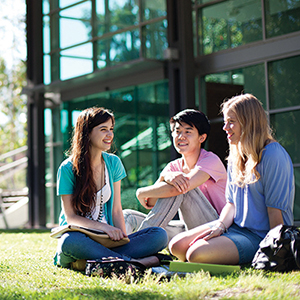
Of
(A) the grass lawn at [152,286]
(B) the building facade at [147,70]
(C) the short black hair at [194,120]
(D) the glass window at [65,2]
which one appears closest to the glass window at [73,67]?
(B) the building facade at [147,70]

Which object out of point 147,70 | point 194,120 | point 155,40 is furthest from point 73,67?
point 194,120

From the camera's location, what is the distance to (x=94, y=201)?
13.8ft

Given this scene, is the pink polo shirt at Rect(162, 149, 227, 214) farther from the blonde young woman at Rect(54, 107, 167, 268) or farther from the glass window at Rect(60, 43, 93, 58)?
the glass window at Rect(60, 43, 93, 58)

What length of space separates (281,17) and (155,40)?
276 centimetres

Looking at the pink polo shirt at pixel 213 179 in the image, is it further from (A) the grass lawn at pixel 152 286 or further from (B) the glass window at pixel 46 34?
(B) the glass window at pixel 46 34

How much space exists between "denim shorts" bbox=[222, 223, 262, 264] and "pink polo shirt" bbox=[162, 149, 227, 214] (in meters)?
0.82

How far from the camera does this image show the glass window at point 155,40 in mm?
9773

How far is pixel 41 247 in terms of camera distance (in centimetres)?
615

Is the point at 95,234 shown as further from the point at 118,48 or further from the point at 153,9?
the point at 118,48

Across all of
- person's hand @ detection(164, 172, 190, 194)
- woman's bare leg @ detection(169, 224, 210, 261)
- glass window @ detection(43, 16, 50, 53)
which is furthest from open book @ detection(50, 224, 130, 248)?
glass window @ detection(43, 16, 50, 53)

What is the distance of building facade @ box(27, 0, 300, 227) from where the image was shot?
8202 mm

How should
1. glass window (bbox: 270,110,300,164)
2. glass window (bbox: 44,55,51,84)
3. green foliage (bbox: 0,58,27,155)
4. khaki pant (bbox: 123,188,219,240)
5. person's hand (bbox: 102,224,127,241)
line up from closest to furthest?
person's hand (bbox: 102,224,127,241), khaki pant (bbox: 123,188,219,240), glass window (bbox: 270,110,300,164), glass window (bbox: 44,55,51,84), green foliage (bbox: 0,58,27,155)

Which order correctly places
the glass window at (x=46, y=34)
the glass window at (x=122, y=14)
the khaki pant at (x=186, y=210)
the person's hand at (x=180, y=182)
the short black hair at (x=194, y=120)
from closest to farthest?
the person's hand at (x=180, y=182) → the khaki pant at (x=186, y=210) → the short black hair at (x=194, y=120) → the glass window at (x=122, y=14) → the glass window at (x=46, y=34)

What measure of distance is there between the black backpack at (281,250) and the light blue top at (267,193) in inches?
12.0
